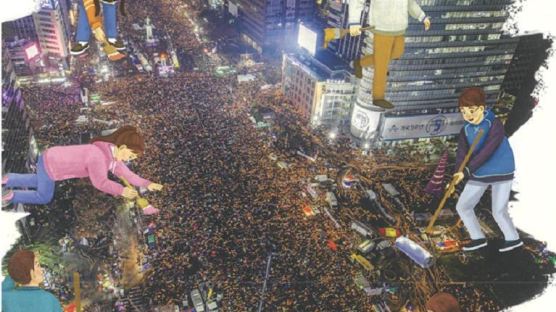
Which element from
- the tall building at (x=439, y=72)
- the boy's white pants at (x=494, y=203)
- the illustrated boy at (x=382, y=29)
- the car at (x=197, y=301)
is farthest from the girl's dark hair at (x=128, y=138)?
the tall building at (x=439, y=72)

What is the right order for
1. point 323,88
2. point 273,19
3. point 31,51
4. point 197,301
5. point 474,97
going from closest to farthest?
point 474,97, point 197,301, point 323,88, point 31,51, point 273,19

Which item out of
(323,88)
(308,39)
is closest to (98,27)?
(323,88)

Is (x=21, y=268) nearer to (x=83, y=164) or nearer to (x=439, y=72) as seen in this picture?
(x=83, y=164)

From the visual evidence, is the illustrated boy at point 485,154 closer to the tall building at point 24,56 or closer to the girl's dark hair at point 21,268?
the girl's dark hair at point 21,268

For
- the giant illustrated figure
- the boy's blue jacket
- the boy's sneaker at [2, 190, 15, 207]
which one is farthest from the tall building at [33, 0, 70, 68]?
the boy's blue jacket

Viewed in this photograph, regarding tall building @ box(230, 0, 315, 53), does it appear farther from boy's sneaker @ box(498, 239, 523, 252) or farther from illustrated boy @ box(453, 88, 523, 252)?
boy's sneaker @ box(498, 239, 523, 252)

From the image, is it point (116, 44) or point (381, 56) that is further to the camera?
point (381, 56)

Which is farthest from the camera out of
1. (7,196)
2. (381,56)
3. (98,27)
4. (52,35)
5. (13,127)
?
(52,35)
